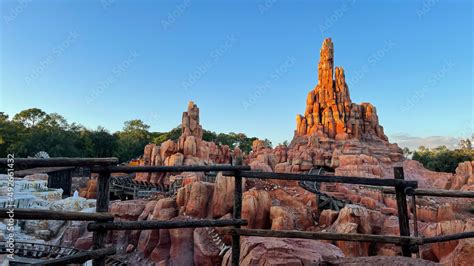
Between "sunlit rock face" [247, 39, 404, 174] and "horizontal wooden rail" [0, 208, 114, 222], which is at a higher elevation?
"sunlit rock face" [247, 39, 404, 174]

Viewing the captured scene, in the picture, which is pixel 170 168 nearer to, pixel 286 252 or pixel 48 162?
pixel 48 162

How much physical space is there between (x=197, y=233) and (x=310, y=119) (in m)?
32.8

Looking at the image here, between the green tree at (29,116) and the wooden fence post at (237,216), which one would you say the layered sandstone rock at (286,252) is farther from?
the green tree at (29,116)

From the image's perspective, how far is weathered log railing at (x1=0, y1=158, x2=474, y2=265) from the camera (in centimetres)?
204

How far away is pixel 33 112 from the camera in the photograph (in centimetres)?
4022

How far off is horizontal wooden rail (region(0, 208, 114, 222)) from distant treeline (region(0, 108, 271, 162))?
33931 millimetres

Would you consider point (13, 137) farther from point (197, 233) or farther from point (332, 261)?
point (332, 261)

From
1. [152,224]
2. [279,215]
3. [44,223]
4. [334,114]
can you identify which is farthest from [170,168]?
[334,114]

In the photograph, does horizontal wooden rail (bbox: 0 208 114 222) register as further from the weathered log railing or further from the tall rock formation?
the tall rock formation

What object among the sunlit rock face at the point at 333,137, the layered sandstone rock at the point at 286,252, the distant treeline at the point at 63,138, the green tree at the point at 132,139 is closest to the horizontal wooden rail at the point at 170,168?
the layered sandstone rock at the point at 286,252

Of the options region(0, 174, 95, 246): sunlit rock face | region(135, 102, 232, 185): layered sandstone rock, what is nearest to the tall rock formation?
region(135, 102, 232, 185): layered sandstone rock

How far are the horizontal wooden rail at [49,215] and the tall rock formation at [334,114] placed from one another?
3566cm

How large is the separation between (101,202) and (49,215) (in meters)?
0.37

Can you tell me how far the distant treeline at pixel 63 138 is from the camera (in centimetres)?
3212
